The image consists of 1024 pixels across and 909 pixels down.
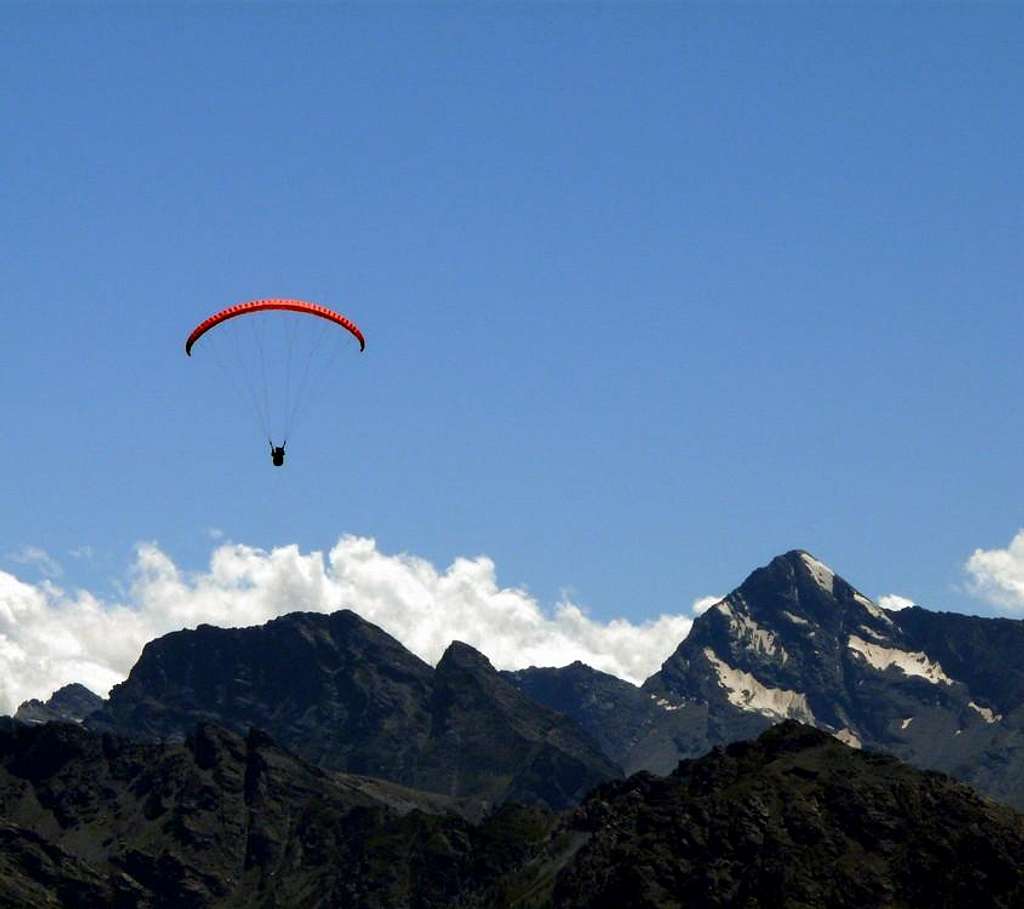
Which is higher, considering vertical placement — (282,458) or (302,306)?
(302,306)

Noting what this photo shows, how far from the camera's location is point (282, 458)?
168625 millimetres

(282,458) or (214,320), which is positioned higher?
(214,320)

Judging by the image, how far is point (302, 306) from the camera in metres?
170

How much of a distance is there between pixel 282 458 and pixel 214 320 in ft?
52.5

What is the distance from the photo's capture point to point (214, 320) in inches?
6757

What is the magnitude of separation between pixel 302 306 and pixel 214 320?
928cm

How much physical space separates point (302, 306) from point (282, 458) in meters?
15.4
